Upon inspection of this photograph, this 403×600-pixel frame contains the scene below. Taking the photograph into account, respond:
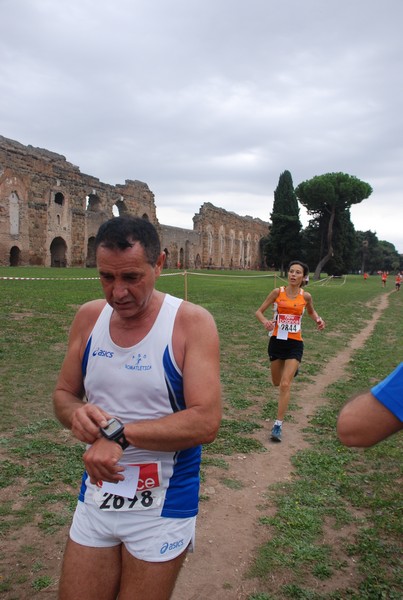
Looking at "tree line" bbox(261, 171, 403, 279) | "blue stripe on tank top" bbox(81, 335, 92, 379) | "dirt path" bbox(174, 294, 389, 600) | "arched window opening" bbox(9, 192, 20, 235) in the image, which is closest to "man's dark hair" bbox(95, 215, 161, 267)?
"blue stripe on tank top" bbox(81, 335, 92, 379)

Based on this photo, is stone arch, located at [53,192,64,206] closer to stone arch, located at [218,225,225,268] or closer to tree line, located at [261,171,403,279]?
tree line, located at [261,171,403,279]

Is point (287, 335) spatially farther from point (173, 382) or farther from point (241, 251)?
point (241, 251)

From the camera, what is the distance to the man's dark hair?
1.82 m

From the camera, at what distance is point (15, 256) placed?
27375 mm

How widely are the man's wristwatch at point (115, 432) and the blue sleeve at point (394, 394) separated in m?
0.83

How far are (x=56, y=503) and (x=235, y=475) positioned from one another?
57.7 inches

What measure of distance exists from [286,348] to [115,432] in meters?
3.90

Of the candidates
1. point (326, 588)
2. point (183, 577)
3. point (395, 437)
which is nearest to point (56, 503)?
point (183, 577)

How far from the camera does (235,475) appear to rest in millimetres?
4055

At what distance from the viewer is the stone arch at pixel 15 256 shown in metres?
27.0

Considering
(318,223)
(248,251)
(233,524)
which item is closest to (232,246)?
(248,251)

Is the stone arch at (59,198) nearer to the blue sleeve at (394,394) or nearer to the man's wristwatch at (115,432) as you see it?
the man's wristwatch at (115,432)

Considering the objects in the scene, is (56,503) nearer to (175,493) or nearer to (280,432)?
(175,493)

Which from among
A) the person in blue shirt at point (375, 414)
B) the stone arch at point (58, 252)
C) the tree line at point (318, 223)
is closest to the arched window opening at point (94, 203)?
the stone arch at point (58, 252)
